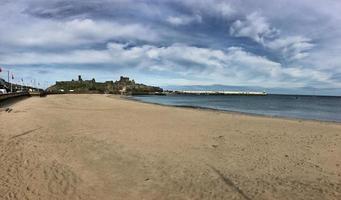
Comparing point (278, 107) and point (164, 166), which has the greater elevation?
point (164, 166)

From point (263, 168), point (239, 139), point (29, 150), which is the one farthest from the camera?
point (239, 139)

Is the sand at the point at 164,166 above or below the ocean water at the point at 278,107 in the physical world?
above

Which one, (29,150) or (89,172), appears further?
(29,150)

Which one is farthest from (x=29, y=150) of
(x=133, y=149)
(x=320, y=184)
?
(x=320, y=184)

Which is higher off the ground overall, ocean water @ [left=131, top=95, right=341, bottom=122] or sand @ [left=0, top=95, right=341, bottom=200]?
sand @ [left=0, top=95, right=341, bottom=200]

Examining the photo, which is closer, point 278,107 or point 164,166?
point 164,166

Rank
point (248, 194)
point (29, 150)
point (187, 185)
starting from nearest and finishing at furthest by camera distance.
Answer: point (248, 194)
point (187, 185)
point (29, 150)

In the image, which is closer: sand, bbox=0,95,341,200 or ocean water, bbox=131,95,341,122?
sand, bbox=0,95,341,200

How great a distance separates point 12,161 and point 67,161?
146 centimetres

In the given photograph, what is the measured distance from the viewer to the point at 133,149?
1180cm

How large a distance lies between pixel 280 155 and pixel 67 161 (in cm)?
661

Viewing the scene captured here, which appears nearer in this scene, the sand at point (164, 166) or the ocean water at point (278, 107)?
the sand at point (164, 166)

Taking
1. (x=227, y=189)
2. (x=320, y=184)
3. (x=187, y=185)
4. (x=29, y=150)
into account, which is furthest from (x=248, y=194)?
(x=29, y=150)

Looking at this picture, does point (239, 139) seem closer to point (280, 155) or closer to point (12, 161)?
point (280, 155)
